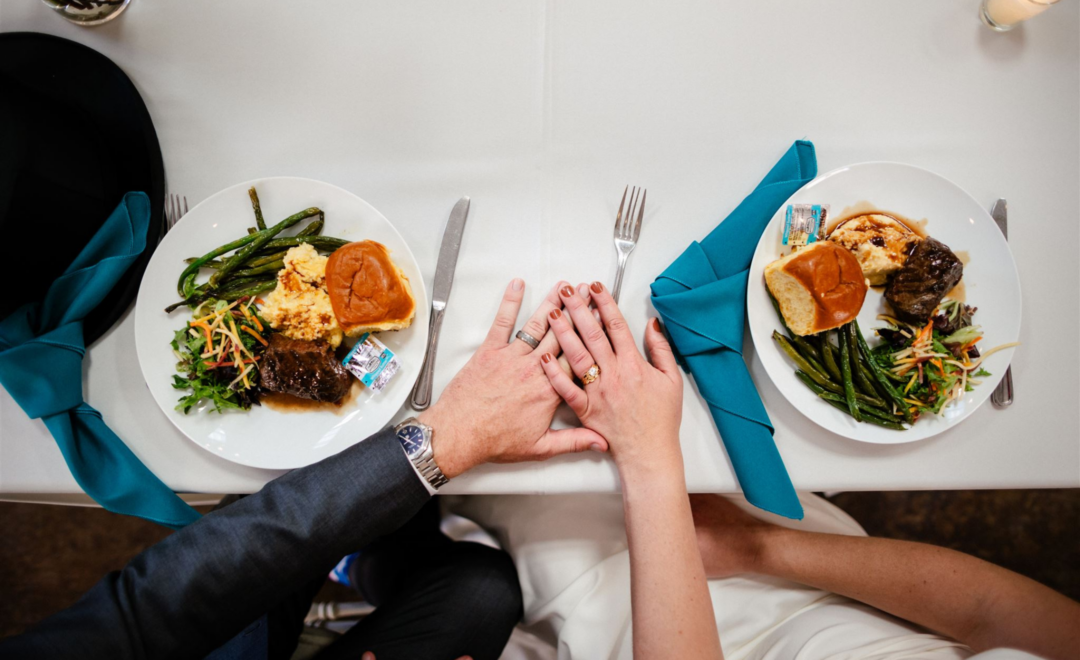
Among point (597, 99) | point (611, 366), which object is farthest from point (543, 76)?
point (611, 366)

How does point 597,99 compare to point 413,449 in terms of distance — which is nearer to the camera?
point 413,449

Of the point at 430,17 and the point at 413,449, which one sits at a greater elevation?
the point at 430,17

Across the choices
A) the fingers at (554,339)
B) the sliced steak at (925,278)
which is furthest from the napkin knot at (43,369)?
the sliced steak at (925,278)

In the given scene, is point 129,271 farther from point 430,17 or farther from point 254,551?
point 430,17

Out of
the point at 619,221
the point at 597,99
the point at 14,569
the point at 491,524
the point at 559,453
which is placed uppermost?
the point at 597,99

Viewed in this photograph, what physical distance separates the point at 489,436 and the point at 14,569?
10.4 feet

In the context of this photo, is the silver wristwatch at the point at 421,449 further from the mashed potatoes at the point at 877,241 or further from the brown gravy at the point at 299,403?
the mashed potatoes at the point at 877,241

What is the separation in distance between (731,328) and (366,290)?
101 cm

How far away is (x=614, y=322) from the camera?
155 centimetres

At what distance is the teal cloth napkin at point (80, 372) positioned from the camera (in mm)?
1428

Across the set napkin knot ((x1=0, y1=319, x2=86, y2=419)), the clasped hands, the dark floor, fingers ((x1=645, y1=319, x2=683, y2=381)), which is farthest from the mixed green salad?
napkin knot ((x1=0, y1=319, x2=86, y2=419))

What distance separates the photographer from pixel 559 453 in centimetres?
153

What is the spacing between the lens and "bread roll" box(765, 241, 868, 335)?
1.43 meters

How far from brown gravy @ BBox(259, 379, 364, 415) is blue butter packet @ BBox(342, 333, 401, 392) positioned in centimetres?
5
